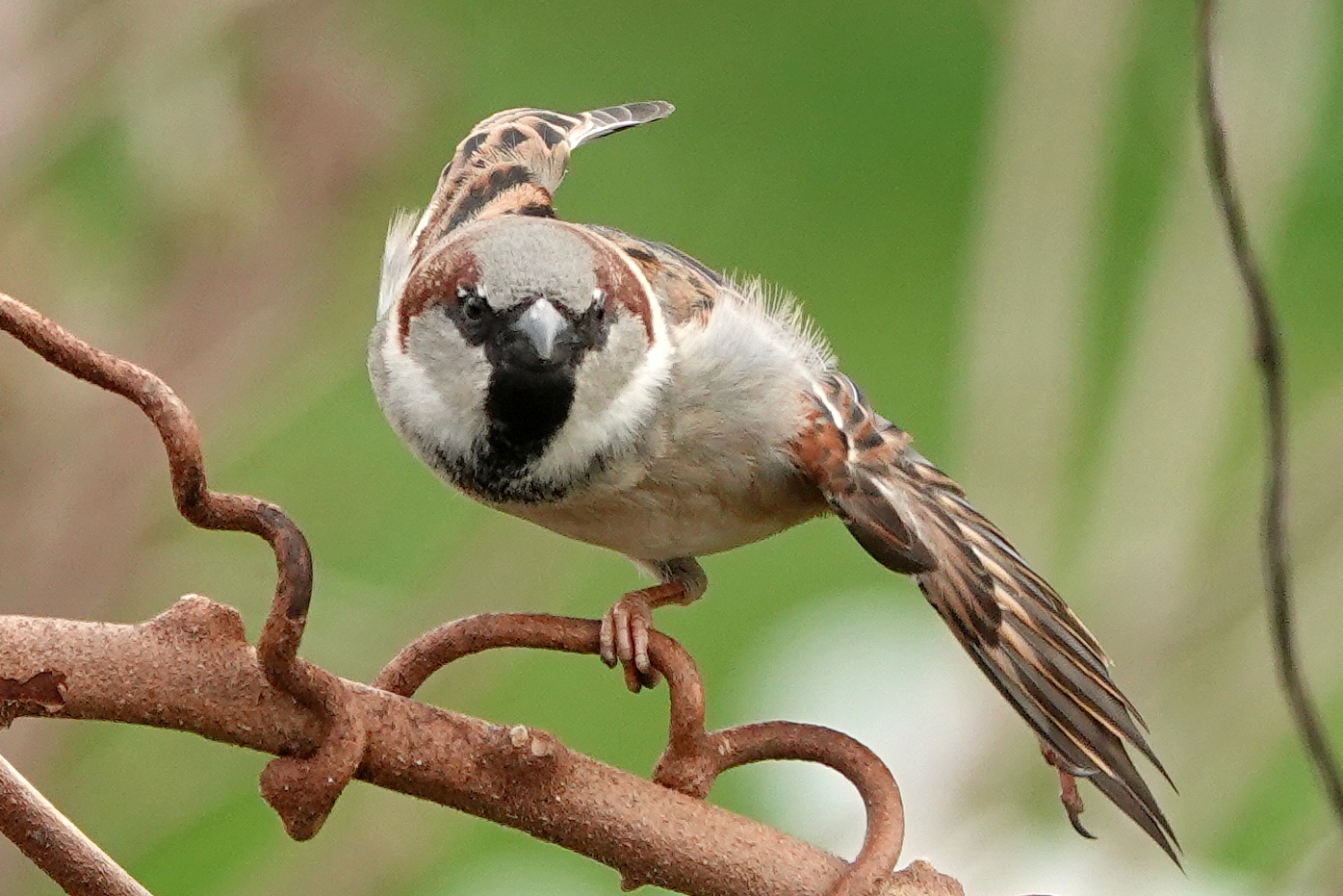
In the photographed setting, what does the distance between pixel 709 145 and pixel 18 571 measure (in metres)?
3.75

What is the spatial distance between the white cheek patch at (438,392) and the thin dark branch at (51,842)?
23.8 inches

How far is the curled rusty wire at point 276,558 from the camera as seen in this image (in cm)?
69

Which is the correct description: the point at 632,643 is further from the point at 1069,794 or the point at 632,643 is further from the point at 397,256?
the point at 397,256

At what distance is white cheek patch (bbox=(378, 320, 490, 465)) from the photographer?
50.0 inches

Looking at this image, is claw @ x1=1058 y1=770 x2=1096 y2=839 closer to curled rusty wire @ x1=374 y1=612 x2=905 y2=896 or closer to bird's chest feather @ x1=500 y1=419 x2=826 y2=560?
curled rusty wire @ x1=374 y1=612 x2=905 y2=896

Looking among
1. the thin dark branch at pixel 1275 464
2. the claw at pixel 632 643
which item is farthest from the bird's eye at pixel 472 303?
the thin dark branch at pixel 1275 464

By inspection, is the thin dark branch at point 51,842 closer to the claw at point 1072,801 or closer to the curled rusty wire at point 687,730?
the curled rusty wire at point 687,730

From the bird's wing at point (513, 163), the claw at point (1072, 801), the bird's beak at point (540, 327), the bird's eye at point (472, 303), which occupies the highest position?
the bird's wing at point (513, 163)

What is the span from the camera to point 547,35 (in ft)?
A: 15.7

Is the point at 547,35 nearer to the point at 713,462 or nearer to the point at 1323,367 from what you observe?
the point at 1323,367

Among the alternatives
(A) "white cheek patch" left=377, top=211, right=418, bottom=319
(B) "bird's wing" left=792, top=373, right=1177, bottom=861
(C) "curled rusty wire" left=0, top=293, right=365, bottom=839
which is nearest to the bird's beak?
(B) "bird's wing" left=792, top=373, right=1177, bottom=861

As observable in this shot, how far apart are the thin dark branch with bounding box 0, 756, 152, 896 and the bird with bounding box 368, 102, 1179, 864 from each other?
478 mm

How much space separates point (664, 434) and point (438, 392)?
17 centimetres

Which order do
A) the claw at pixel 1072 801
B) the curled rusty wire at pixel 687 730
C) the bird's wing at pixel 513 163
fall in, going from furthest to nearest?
the bird's wing at pixel 513 163, the claw at pixel 1072 801, the curled rusty wire at pixel 687 730
